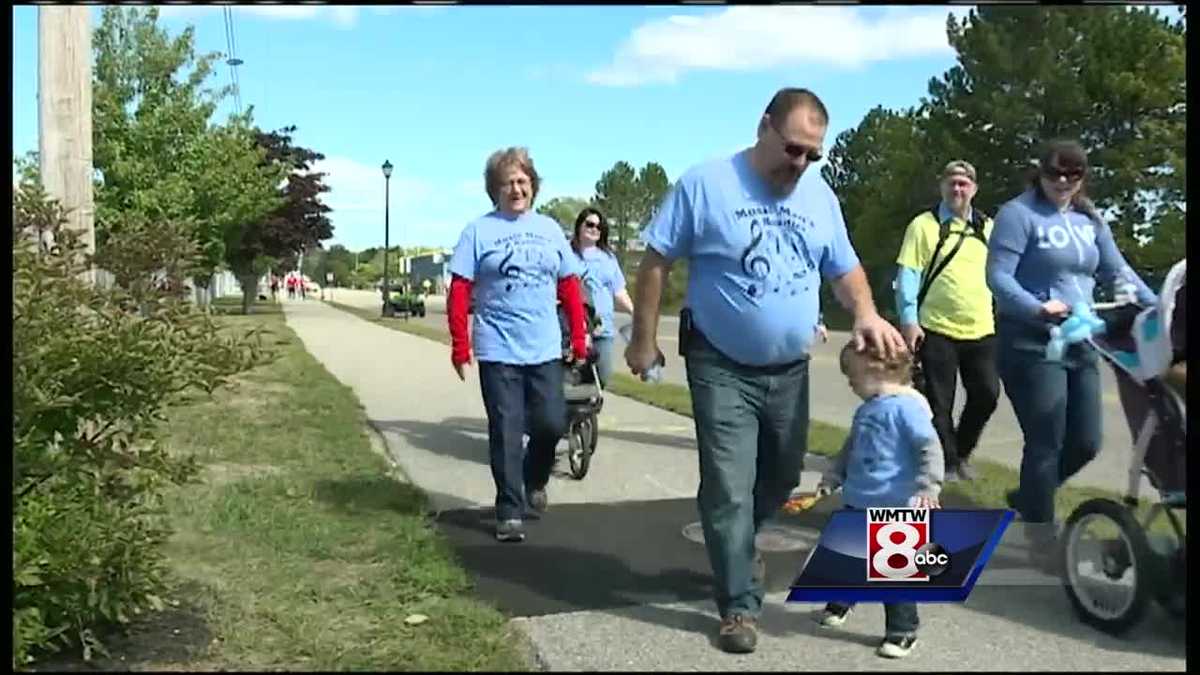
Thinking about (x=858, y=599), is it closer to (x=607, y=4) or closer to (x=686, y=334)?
(x=686, y=334)

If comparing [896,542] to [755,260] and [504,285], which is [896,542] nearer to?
[755,260]

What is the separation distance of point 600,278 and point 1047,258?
9.79 ft

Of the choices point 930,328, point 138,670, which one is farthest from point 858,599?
point 930,328

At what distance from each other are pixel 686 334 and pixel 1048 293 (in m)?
1.60

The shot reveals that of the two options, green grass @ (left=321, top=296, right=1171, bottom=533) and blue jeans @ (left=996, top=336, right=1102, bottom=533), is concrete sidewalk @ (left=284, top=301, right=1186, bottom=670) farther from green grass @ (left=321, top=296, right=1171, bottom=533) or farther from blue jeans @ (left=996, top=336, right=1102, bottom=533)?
green grass @ (left=321, top=296, right=1171, bottom=533)

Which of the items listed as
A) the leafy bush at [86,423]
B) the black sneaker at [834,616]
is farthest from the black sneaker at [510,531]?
the leafy bush at [86,423]

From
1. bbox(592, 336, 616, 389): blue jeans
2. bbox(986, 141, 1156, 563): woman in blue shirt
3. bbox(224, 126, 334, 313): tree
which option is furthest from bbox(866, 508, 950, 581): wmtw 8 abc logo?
bbox(224, 126, 334, 313): tree

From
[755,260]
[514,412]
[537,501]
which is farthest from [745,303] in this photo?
[537,501]

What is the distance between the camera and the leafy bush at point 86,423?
3.09m

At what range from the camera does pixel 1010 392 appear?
450 cm

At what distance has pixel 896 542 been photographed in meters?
3.52

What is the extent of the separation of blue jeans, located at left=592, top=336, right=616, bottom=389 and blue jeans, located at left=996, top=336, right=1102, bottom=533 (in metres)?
2.67

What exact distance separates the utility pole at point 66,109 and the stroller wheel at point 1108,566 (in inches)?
154

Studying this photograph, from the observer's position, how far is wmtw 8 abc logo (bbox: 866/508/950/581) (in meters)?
3.48
